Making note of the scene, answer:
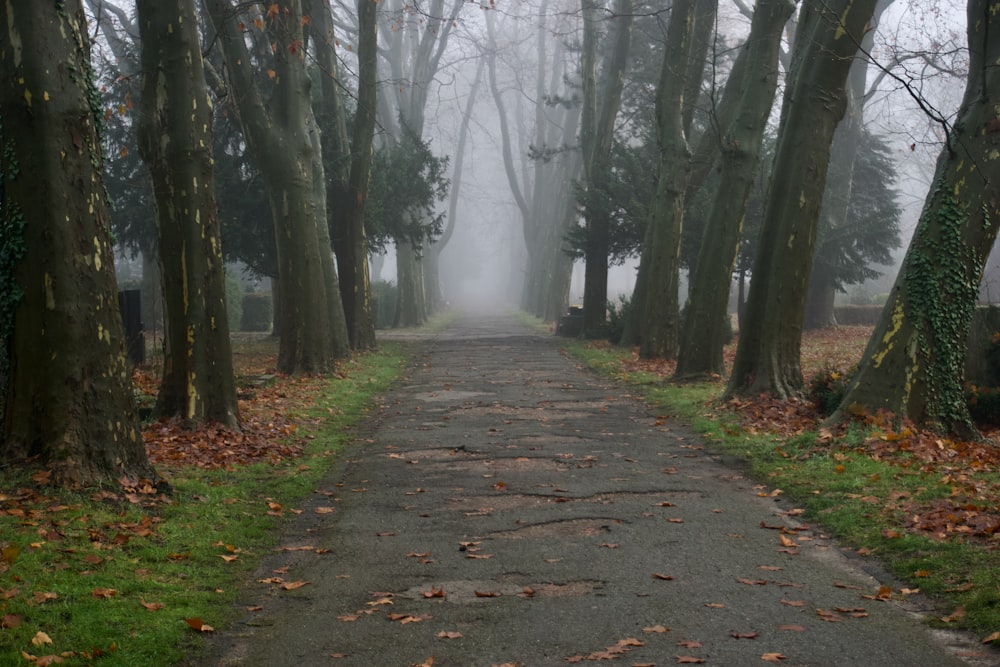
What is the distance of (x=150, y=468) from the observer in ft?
26.5

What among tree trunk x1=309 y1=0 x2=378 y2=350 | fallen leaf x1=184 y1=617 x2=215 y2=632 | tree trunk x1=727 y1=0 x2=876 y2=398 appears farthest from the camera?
tree trunk x1=309 y1=0 x2=378 y2=350

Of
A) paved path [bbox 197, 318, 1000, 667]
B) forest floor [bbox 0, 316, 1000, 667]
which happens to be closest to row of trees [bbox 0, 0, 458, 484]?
forest floor [bbox 0, 316, 1000, 667]

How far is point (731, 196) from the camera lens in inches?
656

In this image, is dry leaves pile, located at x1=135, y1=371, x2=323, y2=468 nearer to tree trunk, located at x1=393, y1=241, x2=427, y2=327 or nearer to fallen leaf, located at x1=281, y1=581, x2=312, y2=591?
fallen leaf, located at x1=281, y1=581, x2=312, y2=591

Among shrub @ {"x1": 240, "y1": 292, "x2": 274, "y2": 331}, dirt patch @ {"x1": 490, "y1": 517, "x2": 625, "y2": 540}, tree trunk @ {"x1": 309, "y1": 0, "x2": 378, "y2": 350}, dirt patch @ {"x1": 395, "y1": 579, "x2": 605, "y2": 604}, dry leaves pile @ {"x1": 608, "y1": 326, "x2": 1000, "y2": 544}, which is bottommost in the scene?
dirt patch @ {"x1": 395, "y1": 579, "x2": 605, "y2": 604}

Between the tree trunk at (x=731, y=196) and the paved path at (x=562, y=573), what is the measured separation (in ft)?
20.7

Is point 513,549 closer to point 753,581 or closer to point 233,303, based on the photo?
point 753,581

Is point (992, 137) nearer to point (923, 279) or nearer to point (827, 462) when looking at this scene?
point (923, 279)

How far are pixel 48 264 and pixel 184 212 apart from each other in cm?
366

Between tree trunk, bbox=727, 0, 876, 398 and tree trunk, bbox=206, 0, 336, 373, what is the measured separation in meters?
7.46

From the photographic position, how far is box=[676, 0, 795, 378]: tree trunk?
15875 millimetres

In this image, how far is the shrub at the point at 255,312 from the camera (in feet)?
131

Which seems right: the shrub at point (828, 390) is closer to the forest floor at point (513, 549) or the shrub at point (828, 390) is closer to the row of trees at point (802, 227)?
the forest floor at point (513, 549)

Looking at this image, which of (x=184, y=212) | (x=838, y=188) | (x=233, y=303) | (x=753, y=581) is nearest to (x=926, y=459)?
(x=753, y=581)
